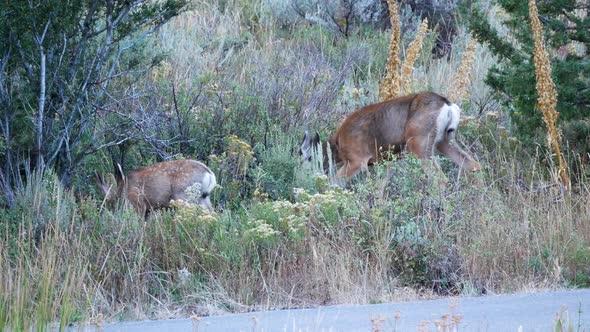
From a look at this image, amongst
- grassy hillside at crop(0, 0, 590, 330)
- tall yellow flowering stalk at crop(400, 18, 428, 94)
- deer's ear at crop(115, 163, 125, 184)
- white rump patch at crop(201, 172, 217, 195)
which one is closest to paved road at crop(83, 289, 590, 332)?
grassy hillside at crop(0, 0, 590, 330)

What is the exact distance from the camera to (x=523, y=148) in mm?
13805

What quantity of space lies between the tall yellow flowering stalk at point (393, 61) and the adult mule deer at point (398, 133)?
1.82 feet

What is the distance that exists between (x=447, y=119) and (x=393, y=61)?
114 cm

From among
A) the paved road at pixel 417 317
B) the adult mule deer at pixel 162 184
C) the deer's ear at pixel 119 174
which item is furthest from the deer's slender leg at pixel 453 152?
the paved road at pixel 417 317

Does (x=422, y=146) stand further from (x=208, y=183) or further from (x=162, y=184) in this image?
(x=162, y=184)

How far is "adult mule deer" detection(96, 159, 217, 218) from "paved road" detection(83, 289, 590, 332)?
12.5 feet

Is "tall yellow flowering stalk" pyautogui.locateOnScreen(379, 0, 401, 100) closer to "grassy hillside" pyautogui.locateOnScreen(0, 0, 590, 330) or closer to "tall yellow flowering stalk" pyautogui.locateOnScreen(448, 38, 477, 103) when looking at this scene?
"tall yellow flowering stalk" pyautogui.locateOnScreen(448, 38, 477, 103)

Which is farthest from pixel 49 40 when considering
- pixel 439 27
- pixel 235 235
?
pixel 439 27

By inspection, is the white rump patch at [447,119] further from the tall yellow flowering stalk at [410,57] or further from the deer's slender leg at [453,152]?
the tall yellow flowering stalk at [410,57]

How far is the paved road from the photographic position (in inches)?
289

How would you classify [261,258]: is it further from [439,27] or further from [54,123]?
[439,27]

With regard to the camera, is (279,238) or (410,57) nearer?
(279,238)

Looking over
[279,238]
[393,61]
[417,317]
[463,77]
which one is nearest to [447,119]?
[393,61]

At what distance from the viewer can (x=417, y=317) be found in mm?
7812
